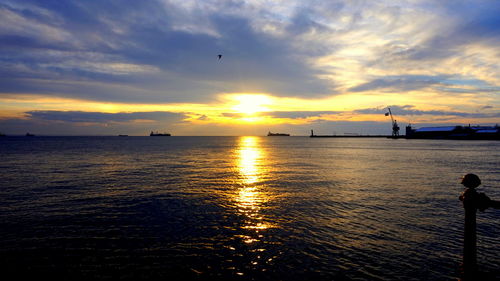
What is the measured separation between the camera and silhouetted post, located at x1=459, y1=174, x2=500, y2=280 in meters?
6.74

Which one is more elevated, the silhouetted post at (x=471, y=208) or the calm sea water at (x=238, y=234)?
the silhouetted post at (x=471, y=208)

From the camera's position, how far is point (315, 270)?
11070 millimetres

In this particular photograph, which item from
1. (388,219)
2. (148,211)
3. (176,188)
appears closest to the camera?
(388,219)

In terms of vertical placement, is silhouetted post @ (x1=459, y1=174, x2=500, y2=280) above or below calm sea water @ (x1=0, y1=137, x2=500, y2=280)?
above

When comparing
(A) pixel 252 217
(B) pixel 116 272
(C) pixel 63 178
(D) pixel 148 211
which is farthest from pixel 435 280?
(C) pixel 63 178

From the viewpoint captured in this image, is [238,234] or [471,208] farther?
[238,234]

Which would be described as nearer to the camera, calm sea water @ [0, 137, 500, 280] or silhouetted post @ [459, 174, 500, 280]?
silhouetted post @ [459, 174, 500, 280]

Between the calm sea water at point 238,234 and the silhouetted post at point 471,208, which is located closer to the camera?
the silhouetted post at point 471,208

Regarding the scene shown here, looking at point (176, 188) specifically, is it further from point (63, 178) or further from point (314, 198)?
point (63, 178)

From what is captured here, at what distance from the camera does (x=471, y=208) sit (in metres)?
6.99

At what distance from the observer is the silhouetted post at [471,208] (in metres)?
6.74

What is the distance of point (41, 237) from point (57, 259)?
3759 millimetres

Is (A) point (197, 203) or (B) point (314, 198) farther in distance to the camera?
(B) point (314, 198)

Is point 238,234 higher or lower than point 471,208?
lower
